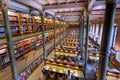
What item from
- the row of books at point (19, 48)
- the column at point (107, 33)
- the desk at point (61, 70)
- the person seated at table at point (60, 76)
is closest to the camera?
the column at point (107, 33)

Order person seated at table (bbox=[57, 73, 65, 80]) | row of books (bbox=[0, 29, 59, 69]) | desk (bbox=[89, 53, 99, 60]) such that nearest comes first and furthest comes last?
row of books (bbox=[0, 29, 59, 69]), person seated at table (bbox=[57, 73, 65, 80]), desk (bbox=[89, 53, 99, 60])

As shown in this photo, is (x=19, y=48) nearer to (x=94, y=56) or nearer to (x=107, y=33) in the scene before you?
(x=107, y=33)

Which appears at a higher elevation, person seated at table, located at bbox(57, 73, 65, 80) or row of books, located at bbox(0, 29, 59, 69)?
row of books, located at bbox(0, 29, 59, 69)

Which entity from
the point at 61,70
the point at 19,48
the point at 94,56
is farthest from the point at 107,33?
the point at 94,56

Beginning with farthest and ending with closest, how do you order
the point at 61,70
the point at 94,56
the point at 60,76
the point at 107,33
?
the point at 94,56 < the point at 61,70 < the point at 60,76 < the point at 107,33

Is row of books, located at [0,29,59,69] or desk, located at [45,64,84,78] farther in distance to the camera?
desk, located at [45,64,84,78]

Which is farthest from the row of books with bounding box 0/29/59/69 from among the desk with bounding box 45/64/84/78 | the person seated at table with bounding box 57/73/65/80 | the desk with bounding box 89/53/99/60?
the desk with bounding box 89/53/99/60

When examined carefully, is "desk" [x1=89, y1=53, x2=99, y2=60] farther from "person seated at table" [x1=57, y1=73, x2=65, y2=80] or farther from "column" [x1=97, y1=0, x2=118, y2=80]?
"column" [x1=97, y1=0, x2=118, y2=80]

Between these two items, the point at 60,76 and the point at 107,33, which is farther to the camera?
the point at 60,76

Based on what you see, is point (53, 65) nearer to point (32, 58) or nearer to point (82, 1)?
point (32, 58)

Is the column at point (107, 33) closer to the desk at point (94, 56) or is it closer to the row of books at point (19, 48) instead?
the row of books at point (19, 48)

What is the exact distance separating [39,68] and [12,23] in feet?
13.4

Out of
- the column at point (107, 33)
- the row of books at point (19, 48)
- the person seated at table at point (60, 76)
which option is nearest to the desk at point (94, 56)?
the person seated at table at point (60, 76)

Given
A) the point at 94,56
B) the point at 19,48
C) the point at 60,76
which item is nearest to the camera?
the point at 60,76
